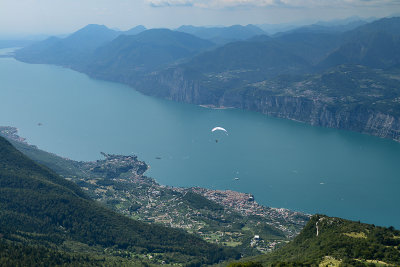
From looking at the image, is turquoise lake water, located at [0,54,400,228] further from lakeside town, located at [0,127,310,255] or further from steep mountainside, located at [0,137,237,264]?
steep mountainside, located at [0,137,237,264]

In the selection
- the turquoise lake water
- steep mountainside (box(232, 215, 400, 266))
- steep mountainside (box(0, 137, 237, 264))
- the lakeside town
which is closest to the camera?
steep mountainside (box(232, 215, 400, 266))

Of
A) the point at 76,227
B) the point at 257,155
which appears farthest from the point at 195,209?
the point at 257,155

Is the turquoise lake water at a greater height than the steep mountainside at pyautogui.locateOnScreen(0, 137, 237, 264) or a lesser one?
greater

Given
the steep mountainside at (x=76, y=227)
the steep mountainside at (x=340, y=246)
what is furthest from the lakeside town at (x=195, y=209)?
the steep mountainside at (x=340, y=246)

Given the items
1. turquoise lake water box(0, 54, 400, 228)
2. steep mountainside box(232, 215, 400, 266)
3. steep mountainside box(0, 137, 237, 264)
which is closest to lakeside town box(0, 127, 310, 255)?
turquoise lake water box(0, 54, 400, 228)

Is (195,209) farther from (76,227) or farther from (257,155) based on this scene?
(257,155)

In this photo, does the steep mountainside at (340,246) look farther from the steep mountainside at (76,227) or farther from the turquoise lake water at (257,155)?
the turquoise lake water at (257,155)
